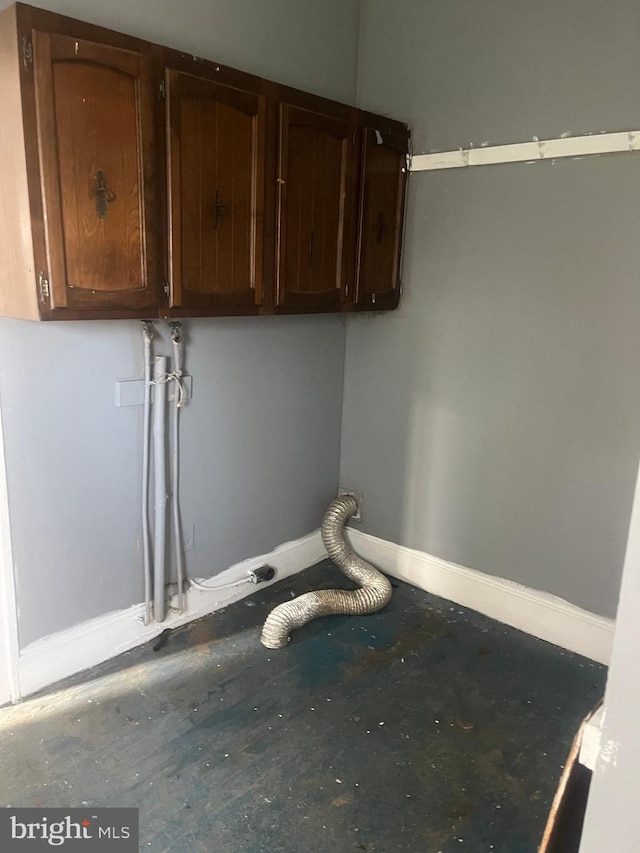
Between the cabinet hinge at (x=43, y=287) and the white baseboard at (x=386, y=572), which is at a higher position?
the cabinet hinge at (x=43, y=287)

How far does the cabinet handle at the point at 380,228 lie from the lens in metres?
2.81

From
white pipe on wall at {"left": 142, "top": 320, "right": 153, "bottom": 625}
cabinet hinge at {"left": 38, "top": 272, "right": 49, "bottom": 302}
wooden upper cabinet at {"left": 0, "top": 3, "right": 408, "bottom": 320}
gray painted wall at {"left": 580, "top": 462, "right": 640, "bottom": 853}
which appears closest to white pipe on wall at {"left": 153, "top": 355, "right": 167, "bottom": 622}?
white pipe on wall at {"left": 142, "top": 320, "right": 153, "bottom": 625}

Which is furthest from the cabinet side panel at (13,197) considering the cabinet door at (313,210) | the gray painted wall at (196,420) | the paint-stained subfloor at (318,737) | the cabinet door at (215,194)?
the paint-stained subfloor at (318,737)

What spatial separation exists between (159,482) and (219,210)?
103 centimetres

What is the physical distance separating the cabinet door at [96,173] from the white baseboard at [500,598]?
1.82 m

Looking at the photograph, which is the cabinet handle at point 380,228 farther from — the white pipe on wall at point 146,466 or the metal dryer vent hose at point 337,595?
the metal dryer vent hose at point 337,595

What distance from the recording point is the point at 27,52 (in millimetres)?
1659

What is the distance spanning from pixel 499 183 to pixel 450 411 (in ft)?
3.16

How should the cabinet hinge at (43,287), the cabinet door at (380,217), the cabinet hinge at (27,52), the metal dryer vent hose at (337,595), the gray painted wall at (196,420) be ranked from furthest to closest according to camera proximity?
the cabinet door at (380,217), the metal dryer vent hose at (337,595), the gray painted wall at (196,420), the cabinet hinge at (43,287), the cabinet hinge at (27,52)

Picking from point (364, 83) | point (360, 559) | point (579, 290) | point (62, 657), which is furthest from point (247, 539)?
point (364, 83)

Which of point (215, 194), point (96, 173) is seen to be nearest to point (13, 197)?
point (96, 173)

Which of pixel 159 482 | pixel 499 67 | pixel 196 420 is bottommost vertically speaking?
pixel 159 482

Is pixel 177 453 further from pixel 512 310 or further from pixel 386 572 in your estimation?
pixel 512 310

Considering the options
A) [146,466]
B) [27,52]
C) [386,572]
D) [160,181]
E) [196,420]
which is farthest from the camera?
[386,572]
